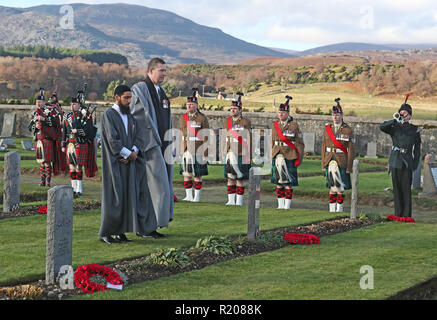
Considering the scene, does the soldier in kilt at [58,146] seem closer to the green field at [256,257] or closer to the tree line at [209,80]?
the green field at [256,257]

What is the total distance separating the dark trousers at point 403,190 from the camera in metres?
15.1

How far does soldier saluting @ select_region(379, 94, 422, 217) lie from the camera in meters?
14.9

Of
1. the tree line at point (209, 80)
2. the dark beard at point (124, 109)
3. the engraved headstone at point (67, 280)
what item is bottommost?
the engraved headstone at point (67, 280)

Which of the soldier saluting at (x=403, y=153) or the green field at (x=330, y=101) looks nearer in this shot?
the soldier saluting at (x=403, y=153)

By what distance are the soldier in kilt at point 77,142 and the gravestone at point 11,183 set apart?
3311 millimetres

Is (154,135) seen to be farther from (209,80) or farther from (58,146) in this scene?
(209,80)

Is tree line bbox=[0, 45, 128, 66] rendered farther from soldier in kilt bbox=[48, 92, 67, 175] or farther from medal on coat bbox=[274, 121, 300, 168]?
medal on coat bbox=[274, 121, 300, 168]

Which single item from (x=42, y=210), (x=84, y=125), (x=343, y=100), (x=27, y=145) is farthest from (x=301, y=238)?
(x=343, y=100)

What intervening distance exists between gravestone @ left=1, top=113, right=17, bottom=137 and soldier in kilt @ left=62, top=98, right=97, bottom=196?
2187 cm

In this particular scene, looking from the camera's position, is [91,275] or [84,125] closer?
[91,275]

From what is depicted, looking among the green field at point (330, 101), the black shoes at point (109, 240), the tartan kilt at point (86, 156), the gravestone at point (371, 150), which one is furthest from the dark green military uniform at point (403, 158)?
the green field at point (330, 101)

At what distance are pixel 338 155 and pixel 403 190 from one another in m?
1.73

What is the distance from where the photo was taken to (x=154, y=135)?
465 inches
